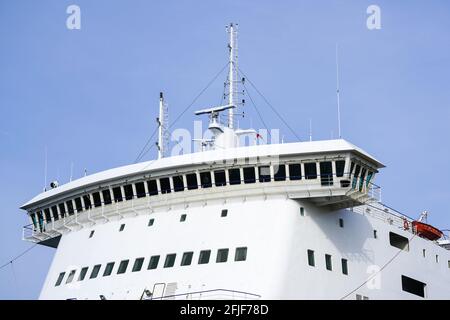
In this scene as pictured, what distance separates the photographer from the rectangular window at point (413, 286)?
37.4m

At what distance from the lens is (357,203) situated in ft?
112

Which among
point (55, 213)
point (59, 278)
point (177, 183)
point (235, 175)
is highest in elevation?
point (235, 175)

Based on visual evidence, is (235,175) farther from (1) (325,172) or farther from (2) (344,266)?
(2) (344,266)

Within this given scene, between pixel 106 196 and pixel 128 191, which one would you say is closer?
pixel 128 191

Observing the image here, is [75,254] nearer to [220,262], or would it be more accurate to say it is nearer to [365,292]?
[220,262]

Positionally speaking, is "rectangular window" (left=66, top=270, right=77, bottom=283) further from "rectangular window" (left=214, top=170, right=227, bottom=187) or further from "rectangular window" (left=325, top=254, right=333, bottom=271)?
"rectangular window" (left=325, top=254, right=333, bottom=271)

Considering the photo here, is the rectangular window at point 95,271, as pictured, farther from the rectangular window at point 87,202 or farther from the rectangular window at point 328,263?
the rectangular window at point 328,263

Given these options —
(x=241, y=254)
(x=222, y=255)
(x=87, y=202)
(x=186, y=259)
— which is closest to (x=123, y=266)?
(x=186, y=259)

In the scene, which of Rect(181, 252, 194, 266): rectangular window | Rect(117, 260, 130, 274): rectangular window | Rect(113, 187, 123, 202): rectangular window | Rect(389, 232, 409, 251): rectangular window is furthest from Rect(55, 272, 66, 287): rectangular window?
Rect(389, 232, 409, 251): rectangular window

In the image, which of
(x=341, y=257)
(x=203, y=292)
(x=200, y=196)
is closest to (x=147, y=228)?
(x=200, y=196)

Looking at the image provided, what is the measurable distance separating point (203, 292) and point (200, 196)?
4.93m

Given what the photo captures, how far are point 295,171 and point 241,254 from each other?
158 inches

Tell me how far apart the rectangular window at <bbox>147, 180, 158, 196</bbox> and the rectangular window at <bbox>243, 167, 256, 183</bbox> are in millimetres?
4148

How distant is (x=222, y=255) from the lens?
3200cm
